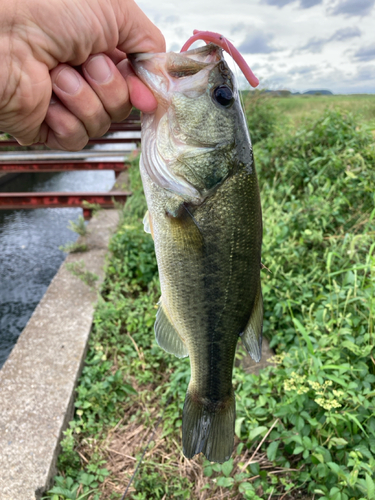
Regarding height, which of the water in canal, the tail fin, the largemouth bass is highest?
the largemouth bass

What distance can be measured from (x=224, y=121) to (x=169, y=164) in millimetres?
261

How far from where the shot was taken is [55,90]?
4.97 feet

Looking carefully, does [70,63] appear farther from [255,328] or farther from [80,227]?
[80,227]

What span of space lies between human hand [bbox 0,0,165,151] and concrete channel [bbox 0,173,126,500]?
1.85 metres

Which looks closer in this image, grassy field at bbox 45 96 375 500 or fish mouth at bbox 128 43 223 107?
fish mouth at bbox 128 43 223 107

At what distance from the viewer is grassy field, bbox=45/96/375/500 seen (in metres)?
1.99

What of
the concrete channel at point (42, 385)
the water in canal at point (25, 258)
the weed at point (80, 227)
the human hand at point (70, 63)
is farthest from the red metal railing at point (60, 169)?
the human hand at point (70, 63)

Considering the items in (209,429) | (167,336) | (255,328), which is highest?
(255,328)

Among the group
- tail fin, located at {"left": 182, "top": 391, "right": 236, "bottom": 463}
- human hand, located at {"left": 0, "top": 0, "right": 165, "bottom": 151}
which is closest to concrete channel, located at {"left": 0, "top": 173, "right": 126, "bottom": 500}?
tail fin, located at {"left": 182, "top": 391, "right": 236, "bottom": 463}

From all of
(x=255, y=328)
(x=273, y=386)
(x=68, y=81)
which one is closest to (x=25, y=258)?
(x=273, y=386)

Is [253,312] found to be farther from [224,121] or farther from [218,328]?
[224,121]

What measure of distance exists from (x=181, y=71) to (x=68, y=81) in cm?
51

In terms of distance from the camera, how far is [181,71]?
4.29 feet

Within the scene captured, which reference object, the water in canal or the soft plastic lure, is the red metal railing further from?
the soft plastic lure
